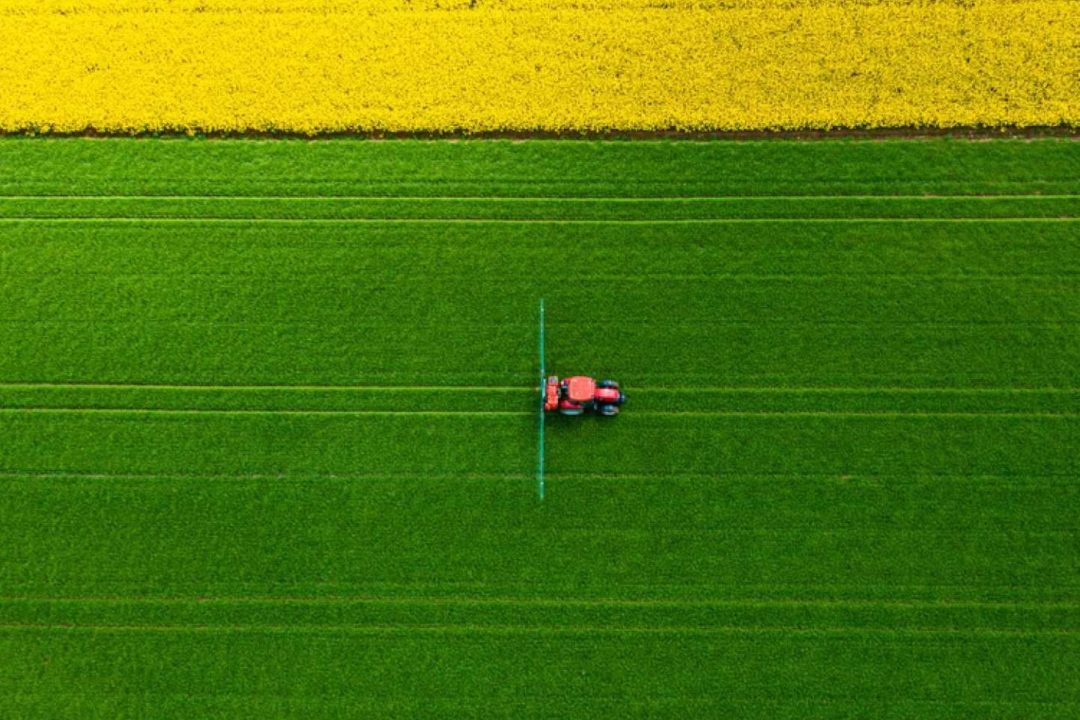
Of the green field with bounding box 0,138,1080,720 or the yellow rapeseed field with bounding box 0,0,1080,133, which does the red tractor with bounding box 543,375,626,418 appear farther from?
the yellow rapeseed field with bounding box 0,0,1080,133

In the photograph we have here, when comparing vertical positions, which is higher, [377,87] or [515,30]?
[515,30]

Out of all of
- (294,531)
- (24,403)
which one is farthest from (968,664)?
(24,403)

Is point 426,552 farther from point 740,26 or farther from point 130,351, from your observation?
point 740,26

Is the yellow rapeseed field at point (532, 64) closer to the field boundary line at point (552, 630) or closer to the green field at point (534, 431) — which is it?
the green field at point (534, 431)

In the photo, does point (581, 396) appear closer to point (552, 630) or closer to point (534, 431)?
point (534, 431)

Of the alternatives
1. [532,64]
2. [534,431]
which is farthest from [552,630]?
[532,64]
